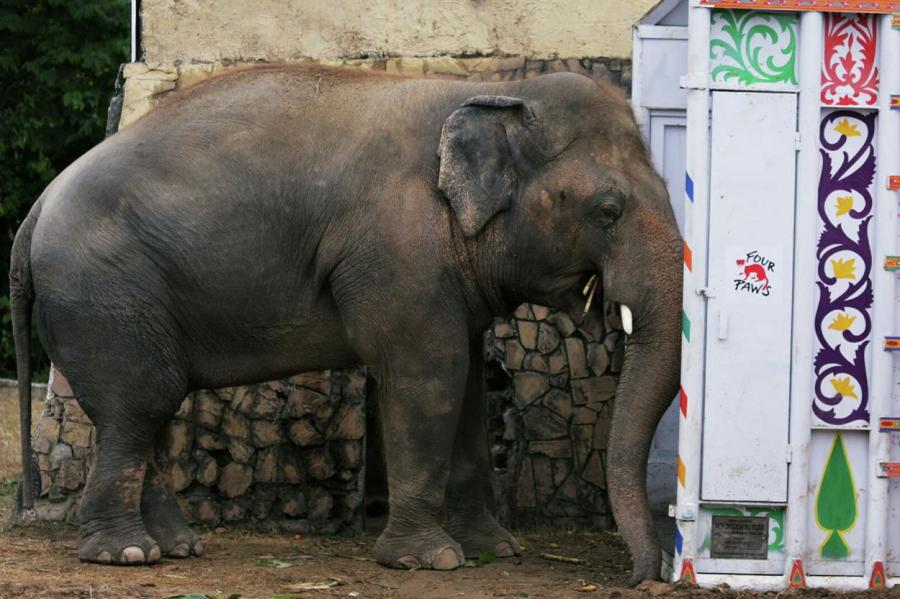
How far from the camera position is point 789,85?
6.26 metres

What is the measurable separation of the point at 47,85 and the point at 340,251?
344 inches

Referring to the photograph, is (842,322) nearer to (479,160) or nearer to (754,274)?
(754,274)

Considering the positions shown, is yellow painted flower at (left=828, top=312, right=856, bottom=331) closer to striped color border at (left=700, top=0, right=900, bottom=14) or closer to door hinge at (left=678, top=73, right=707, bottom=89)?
door hinge at (left=678, top=73, right=707, bottom=89)

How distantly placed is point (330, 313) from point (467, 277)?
2.26ft

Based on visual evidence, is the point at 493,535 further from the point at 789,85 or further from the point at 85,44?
the point at 85,44

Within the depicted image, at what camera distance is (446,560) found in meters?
6.97

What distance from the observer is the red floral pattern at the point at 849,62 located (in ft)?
20.6

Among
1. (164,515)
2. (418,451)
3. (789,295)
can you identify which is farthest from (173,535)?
(789,295)

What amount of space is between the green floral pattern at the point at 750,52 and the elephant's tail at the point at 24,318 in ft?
10.8

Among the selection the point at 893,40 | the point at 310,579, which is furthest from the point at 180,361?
the point at 893,40

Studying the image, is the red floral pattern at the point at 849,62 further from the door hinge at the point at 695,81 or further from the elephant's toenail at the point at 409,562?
the elephant's toenail at the point at 409,562

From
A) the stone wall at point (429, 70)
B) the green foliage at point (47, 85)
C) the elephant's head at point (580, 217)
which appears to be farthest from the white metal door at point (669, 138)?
the green foliage at point (47, 85)

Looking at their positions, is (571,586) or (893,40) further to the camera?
(571,586)

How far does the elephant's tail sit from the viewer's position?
24.5ft
